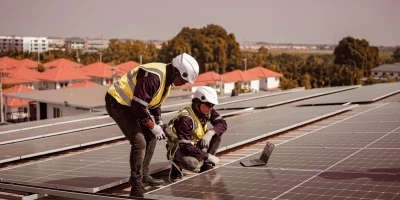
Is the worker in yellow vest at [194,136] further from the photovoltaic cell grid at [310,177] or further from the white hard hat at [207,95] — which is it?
the photovoltaic cell grid at [310,177]

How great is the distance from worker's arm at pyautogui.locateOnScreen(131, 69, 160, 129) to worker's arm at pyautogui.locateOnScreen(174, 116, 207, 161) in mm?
1070

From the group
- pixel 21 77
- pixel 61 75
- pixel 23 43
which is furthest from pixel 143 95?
pixel 23 43

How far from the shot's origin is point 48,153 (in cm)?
899

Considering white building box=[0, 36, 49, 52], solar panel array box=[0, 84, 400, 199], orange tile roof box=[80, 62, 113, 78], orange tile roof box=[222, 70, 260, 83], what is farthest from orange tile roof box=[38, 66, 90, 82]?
white building box=[0, 36, 49, 52]

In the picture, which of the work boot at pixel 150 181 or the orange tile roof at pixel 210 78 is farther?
the orange tile roof at pixel 210 78

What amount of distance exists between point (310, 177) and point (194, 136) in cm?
202

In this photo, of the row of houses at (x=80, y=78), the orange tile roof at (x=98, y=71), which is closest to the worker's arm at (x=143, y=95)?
the row of houses at (x=80, y=78)

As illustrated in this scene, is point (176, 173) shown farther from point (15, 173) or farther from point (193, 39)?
point (193, 39)

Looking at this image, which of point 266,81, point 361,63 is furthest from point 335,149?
point 361,63

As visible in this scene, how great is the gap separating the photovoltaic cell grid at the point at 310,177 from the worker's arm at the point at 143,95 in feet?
2.90

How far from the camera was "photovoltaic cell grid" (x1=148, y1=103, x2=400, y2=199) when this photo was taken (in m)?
4.77

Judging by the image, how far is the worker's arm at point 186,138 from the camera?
21.1 feet

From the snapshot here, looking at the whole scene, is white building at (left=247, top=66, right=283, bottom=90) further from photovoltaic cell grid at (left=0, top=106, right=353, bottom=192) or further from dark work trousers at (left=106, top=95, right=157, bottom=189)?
dark work trousers at (left=106, top=95, right=157, bottom=189)

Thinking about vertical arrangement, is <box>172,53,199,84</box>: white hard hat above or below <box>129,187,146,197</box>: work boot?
above
